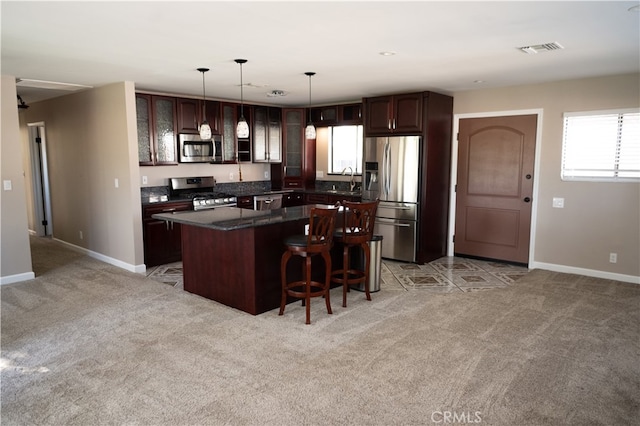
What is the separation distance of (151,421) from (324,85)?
435 centimetres

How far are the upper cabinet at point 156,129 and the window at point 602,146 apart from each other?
17.0 feet

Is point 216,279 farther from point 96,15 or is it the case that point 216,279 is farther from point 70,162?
point 70,162

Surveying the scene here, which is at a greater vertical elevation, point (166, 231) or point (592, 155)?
point (592, 155)

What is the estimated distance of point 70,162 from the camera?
6.71 meters

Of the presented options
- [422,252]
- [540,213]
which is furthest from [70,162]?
[540,213]

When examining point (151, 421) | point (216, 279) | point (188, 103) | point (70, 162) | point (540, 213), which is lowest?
point (151, 421)

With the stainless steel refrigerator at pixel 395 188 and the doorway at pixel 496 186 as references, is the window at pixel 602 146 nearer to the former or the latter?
the doorway at pixel 496 186

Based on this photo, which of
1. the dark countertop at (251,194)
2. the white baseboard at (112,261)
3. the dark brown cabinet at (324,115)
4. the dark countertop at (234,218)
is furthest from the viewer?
the dark brown cabinet at (324,115)

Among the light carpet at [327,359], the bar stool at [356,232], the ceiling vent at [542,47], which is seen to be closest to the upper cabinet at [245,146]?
the light carpet at [327,359]

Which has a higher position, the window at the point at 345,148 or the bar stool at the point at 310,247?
the window at the point at 345,148

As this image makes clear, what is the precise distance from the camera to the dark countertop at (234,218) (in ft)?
12.7

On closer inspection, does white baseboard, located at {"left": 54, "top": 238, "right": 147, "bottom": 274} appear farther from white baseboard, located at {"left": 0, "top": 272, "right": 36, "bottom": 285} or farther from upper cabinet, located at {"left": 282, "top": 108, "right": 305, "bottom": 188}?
upper cabinet, located at {"left": 282, "top": 108, "right": 305, "bottom": 188}

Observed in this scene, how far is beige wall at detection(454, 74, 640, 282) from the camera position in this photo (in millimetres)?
5125

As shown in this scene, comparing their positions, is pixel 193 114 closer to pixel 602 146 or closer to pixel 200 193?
pixel 200 193
